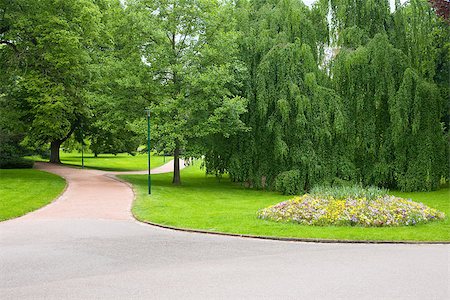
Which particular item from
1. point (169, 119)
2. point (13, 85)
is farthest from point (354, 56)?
point (13, 85)

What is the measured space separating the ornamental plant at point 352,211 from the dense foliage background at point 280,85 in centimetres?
878

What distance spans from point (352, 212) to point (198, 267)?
6.43m

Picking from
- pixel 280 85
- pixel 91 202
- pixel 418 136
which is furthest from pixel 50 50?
pixel 418 136

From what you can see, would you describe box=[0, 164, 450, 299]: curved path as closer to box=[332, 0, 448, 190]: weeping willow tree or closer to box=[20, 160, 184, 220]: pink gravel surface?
box=[20, 160, 184, 220]: pink gravel surface

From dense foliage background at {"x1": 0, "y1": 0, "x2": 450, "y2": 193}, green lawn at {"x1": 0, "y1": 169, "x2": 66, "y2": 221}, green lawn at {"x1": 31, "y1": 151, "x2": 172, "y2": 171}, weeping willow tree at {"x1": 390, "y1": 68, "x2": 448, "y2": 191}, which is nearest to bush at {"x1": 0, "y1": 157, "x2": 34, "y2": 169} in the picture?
green lawn at {"x1": 0, "y1": 169, "x2": 66, "y2": 221}

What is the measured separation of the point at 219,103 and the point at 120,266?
55.7 ft

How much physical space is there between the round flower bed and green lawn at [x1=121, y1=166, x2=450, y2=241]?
1.29ft

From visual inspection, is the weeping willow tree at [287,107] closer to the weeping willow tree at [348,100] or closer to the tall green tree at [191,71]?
the weeping willow tree at [348,100]

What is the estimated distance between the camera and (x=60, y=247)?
1108 cm

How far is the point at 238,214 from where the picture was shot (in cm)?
1620

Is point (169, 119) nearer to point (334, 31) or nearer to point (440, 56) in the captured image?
point (334, 31)

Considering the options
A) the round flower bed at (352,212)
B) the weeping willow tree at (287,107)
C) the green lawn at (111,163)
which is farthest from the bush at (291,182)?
the green lawn at (111,163)

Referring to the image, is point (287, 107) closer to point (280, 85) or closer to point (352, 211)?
point (280, 85)

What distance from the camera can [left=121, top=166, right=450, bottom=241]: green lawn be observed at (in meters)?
12.4
